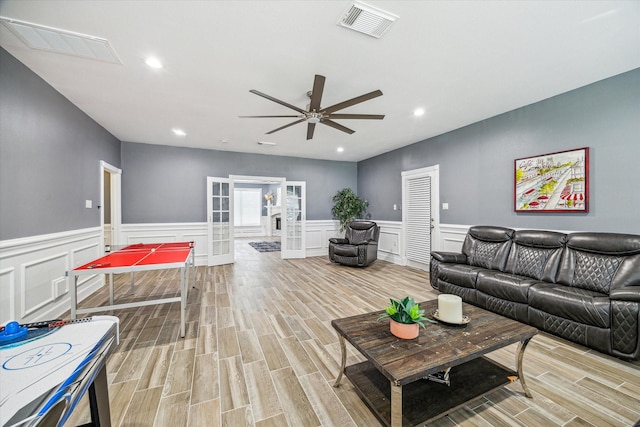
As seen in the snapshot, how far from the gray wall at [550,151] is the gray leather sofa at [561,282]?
43cm

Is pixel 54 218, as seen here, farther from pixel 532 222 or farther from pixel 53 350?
pixel 532 222

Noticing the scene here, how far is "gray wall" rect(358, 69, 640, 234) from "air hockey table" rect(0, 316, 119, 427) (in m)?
4.56

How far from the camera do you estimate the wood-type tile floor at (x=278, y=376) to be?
1538mm

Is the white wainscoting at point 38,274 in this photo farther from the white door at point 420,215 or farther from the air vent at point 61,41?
the white door at point 420,215

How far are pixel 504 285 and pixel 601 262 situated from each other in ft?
2.93

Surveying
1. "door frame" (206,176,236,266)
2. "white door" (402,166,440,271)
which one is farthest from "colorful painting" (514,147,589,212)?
"door frame" (206,176,236,266)

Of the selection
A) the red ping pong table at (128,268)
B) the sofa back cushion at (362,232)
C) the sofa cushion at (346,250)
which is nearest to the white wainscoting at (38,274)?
the red ping pong table at (128,268)

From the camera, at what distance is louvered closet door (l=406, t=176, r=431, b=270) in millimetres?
5129

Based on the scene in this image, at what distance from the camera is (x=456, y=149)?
4.57 meters

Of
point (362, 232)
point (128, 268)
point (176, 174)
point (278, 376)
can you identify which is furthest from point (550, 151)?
point (176, 174)

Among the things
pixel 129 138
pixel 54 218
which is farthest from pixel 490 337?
pixel 129 138

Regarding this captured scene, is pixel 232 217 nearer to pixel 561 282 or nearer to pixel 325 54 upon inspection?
pixel 325 54

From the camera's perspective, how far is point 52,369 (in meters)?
0.86

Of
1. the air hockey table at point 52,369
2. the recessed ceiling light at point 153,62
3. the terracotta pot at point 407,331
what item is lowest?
the terracotta pot at point 407,331
